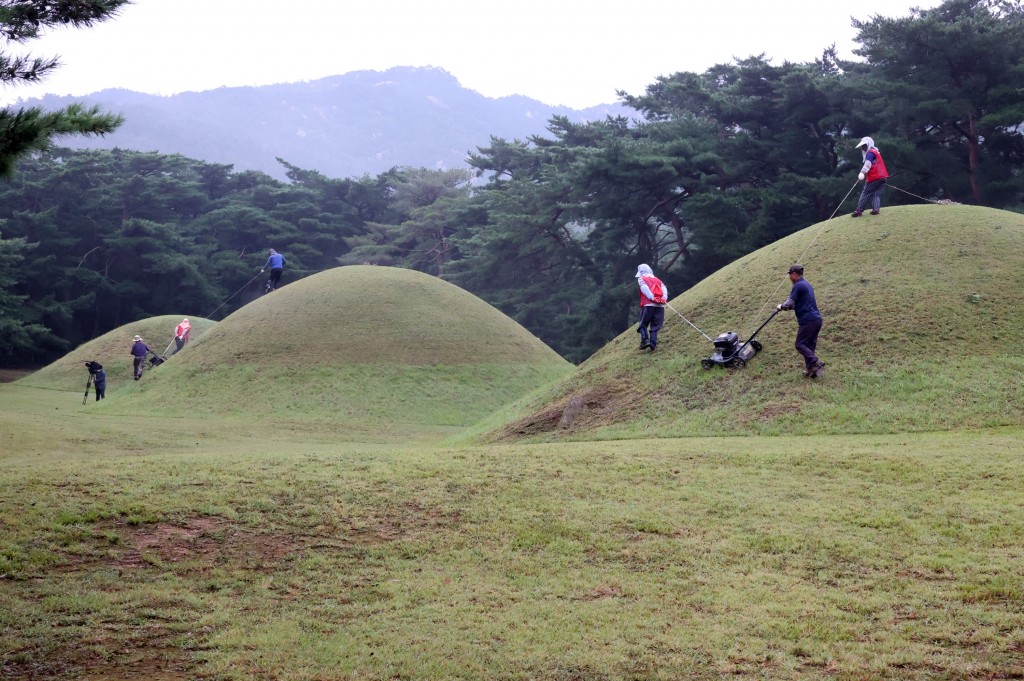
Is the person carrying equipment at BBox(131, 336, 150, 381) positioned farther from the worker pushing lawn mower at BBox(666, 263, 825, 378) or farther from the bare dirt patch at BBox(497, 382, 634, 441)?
the worker pushing lawn mower at BBox(666, 263, 825, 378)

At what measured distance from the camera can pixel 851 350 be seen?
16172 mm

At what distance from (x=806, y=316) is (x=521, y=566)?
8.80 meters

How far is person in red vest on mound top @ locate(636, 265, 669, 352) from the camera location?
18062 millimetres

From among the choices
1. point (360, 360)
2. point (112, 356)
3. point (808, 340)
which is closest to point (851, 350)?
point (808, 340)

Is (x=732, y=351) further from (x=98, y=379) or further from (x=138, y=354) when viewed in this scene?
(x=138, y=354)

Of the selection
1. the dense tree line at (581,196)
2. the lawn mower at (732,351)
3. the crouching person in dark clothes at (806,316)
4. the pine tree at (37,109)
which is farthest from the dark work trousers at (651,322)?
the dense tree line at (581,196)

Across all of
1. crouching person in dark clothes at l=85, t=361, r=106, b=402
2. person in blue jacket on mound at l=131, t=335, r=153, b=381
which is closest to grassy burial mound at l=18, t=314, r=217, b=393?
person in blue jacket on mound at l=131, t=335, r=153, b=381

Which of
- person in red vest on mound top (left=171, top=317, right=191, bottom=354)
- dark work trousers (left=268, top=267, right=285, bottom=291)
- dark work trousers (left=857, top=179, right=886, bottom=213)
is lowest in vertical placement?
person in red vest on mound top (left=171, top=317, right=191, bottom=354)

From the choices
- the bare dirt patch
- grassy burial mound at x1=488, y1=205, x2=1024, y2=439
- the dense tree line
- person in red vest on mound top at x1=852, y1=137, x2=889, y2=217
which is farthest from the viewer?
the dense tree line

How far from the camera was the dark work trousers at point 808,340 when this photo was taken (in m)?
14.9

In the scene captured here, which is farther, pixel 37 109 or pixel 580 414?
pixel 580 414

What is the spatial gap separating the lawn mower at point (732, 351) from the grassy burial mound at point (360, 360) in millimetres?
9948

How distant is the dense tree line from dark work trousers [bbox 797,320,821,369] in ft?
55.4

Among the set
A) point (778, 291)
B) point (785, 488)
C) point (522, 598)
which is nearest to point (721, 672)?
point (522, 598)
